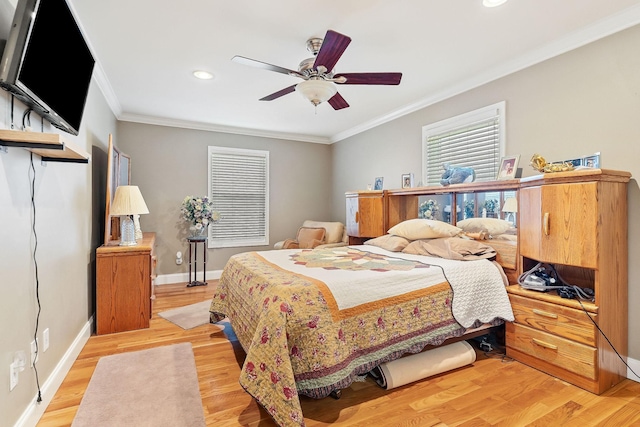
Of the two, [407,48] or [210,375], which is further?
[407,48]

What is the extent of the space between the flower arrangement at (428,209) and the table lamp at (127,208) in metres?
3.11

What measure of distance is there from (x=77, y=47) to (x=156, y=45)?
814mm

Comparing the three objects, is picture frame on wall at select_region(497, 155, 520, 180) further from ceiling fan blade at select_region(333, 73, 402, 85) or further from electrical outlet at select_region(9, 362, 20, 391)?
electrical outlet at select_region(9, 362, 20, 391)

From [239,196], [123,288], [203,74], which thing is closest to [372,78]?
[203,74]

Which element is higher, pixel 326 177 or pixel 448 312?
pixel 326 177

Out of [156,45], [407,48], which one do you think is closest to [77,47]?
[156,45]

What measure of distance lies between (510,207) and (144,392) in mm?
3253

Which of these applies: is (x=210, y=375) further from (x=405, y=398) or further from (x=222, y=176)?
(x=222, y=176)

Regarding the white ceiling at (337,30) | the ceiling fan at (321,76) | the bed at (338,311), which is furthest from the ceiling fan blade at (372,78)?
the bed at (338,311)

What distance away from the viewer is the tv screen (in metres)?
1.39

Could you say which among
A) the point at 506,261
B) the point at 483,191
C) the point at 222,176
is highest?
the point at 222,176

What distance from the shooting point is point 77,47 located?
203 cm

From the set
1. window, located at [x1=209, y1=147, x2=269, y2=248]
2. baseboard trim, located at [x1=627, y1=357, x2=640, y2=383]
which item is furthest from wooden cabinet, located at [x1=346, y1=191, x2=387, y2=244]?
baseboard trim, located at [x1=627, y1=357, x2=640, y2=383]

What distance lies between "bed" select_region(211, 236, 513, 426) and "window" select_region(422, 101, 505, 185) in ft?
3.38
